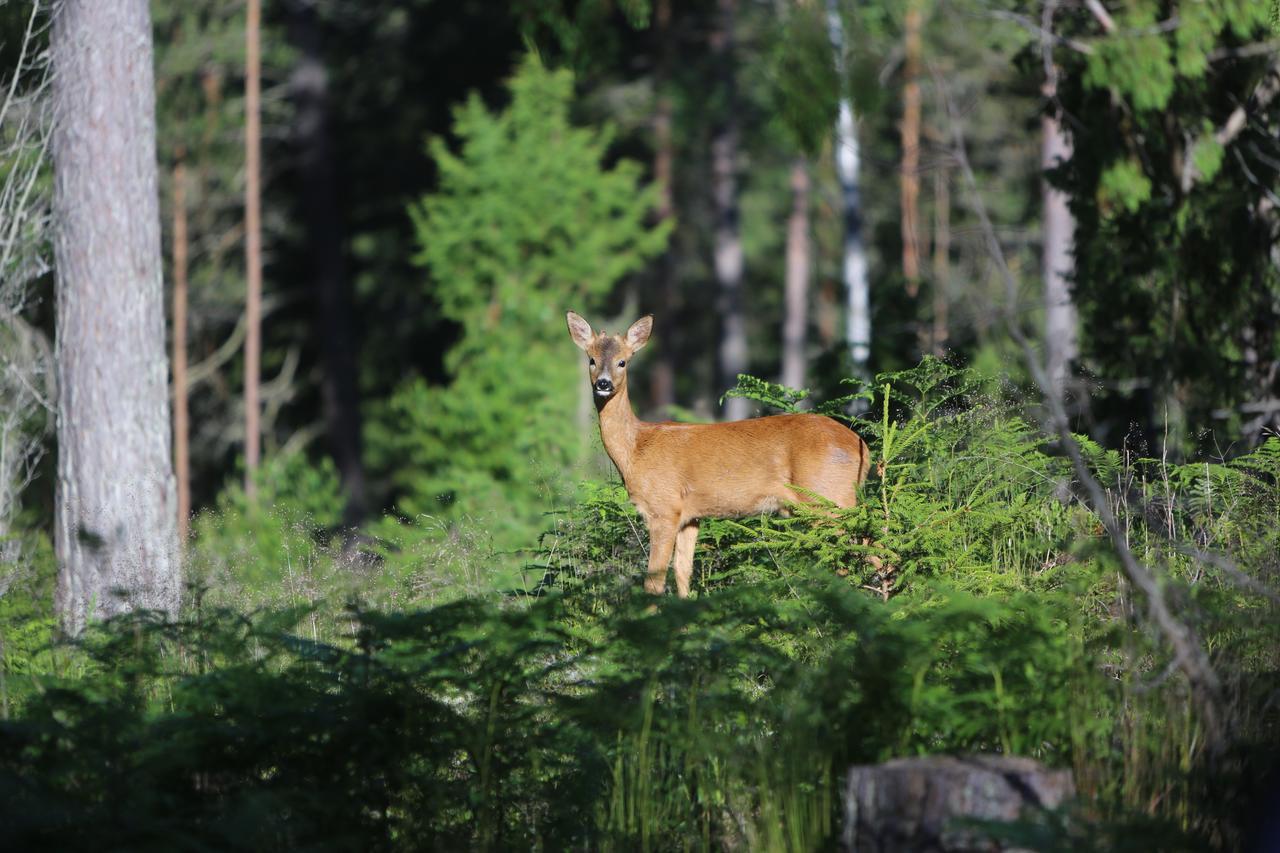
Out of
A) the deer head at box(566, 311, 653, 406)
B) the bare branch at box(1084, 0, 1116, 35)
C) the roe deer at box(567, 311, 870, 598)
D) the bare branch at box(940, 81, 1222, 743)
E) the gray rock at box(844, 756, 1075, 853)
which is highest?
the bare branch at box(1084, 0, 1116, 35)

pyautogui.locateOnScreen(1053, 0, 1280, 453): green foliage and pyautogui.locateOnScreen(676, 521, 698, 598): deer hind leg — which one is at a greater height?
pyautogui.locateOnScreen(1053, 0, 1280, 453): green foliage

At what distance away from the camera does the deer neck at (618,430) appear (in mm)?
9242

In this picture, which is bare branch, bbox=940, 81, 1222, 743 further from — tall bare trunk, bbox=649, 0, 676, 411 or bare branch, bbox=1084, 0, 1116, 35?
tall bare trunk, bbox=649, 0, 676, 411

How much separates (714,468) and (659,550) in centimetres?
60

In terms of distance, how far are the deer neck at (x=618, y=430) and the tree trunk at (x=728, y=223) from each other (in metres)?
19.0

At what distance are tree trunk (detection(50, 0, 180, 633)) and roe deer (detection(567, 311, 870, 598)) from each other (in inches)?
105

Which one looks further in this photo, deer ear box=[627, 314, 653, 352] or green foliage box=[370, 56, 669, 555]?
green foliage box=[370, 56, 669, 555]

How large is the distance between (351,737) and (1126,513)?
11.9 ft

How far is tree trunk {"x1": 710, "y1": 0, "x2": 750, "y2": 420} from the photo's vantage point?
28859 mm

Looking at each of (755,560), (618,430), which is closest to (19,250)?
(618,430)

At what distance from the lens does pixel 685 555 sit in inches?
347

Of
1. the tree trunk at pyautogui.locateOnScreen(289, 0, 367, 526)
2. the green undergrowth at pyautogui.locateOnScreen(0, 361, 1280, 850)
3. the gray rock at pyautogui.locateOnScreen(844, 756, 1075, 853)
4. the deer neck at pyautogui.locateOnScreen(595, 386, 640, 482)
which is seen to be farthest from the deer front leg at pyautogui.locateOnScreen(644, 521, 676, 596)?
the tree trunk at pyautogui.locateOnScreen(289, 0, 367, 526)

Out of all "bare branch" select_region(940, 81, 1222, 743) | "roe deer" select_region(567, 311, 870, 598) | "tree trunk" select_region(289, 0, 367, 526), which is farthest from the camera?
"tree trunk" select_region(289, 0, 367, 526)

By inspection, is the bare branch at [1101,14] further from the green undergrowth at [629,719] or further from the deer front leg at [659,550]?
the green undergrowth at [629,719]
